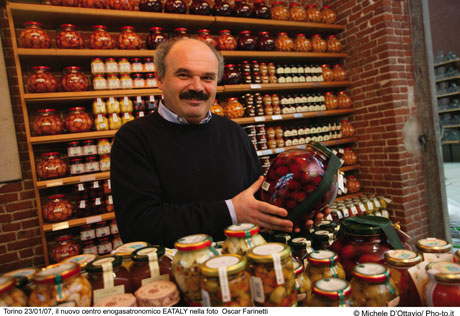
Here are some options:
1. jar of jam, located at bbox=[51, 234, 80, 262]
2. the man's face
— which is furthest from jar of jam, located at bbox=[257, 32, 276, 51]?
jar of jam, located at bbox=[51, 234, 80, 262]

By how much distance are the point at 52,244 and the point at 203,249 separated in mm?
2591

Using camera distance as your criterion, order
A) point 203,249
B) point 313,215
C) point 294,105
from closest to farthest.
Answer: point 203,249 < point 313,215 < point 294,105

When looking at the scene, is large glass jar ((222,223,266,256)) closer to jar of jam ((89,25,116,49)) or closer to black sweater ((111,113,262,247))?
black sweater ((111,113,262,247))

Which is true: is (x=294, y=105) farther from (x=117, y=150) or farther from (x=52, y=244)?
(x=52, y=244)

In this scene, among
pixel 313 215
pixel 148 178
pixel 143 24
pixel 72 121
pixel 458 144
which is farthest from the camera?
pixel 458 144

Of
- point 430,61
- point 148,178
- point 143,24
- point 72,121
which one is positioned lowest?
point 148,178

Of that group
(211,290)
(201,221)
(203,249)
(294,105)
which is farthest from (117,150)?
(294,105)

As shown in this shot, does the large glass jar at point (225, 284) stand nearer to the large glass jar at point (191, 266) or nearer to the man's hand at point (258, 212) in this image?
the large glass jar at point (191, 266)

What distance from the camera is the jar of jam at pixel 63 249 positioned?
234cm

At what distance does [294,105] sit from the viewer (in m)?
3.37

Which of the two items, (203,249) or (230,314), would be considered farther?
(203,249)

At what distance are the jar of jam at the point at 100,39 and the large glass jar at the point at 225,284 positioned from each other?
2503mm

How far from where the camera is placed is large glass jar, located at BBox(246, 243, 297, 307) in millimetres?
574

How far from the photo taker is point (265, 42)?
10.4 ft
